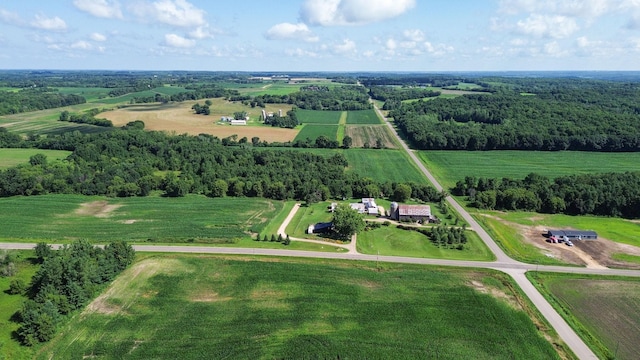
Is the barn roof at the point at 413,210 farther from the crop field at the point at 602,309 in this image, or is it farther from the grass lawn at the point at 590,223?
the crop field at the point at 602,309

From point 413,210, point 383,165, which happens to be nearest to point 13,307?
point 413,210

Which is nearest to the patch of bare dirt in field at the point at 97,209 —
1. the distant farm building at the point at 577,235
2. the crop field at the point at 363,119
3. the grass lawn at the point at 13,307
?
the grass lawn at the point at 13,307

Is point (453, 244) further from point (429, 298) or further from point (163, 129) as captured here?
point (163, 129)

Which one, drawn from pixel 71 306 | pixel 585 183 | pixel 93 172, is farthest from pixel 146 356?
pixel 585 183

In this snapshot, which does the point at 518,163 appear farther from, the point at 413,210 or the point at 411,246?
the point at 411,246

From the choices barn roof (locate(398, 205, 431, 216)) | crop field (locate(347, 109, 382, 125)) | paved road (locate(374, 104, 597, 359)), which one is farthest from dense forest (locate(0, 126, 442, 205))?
crop field (locate(347, 109, 382, 125))

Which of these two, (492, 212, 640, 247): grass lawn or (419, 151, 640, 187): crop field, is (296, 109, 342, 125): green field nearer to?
(419, 151, 640, 187): crop field
